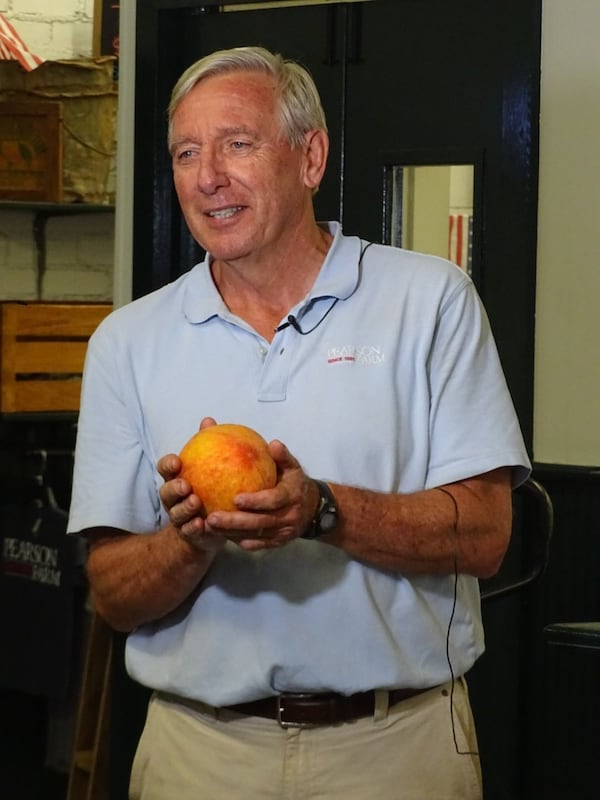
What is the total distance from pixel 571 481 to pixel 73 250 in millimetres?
2086

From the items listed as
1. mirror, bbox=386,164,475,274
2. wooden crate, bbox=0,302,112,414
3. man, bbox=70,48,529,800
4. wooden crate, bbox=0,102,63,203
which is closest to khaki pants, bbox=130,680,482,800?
man, bbox=70,48,529,800

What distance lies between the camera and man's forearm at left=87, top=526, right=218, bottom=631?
5.49 feet

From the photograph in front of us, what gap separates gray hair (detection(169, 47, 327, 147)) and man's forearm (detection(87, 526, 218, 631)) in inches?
22.7

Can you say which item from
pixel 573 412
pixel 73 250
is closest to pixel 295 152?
pixel 573 412

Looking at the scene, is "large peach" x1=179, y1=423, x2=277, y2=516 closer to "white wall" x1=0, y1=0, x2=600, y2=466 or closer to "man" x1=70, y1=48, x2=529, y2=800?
"man" x1=70, y1=48, x2=529, y2=800

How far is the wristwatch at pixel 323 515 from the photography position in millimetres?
1548

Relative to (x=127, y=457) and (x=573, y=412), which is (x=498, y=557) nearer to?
(x=127, y=457)

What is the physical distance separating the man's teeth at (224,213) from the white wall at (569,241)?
1.55 meters

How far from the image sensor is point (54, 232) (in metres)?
4.52

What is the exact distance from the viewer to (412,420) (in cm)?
172

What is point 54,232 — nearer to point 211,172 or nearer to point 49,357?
point 49,357

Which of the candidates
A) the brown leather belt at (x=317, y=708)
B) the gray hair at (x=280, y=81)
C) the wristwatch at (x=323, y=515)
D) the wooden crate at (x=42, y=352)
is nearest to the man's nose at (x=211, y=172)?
the gray hair at (x=280, y=81)

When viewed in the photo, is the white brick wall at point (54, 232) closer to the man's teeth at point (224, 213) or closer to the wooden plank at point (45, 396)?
the wooden plank at point (45, 396)

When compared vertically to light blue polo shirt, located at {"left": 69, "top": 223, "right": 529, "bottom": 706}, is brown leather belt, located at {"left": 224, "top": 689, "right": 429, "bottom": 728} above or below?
below
